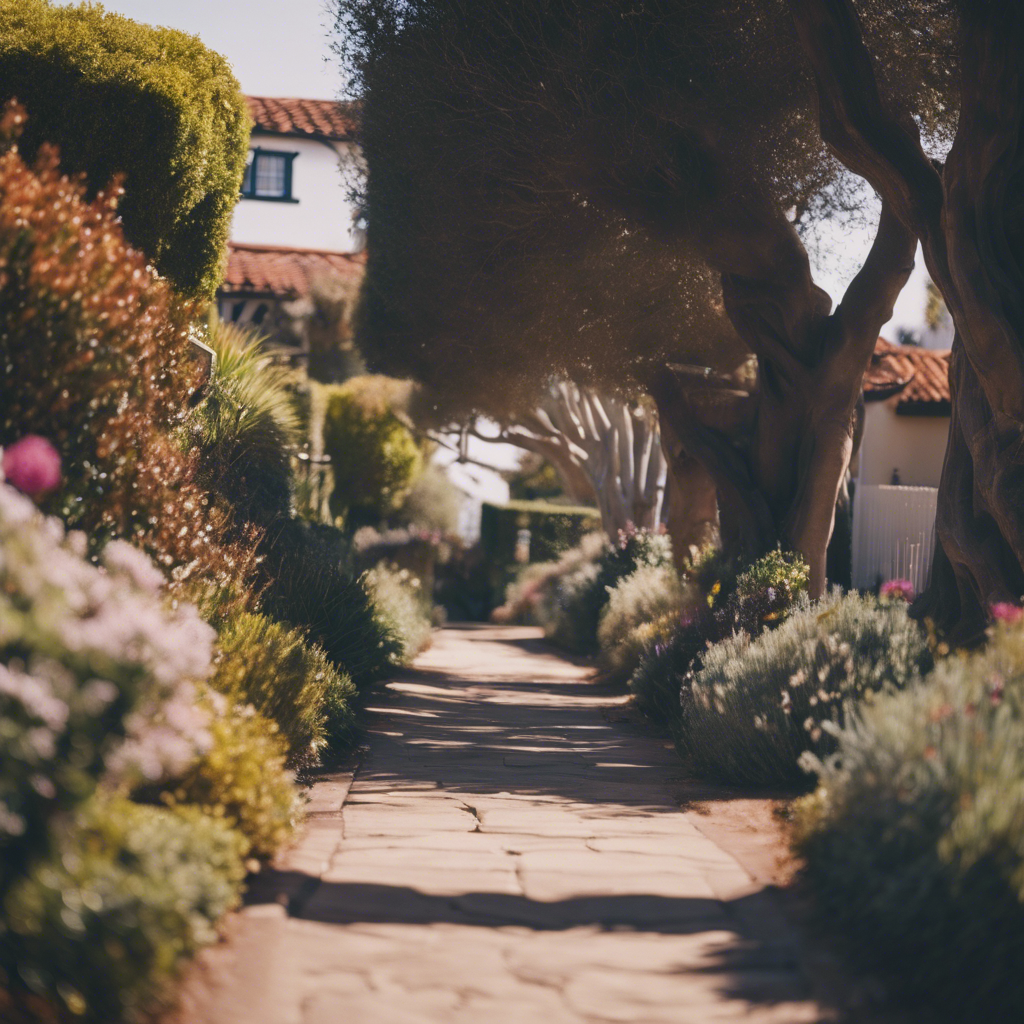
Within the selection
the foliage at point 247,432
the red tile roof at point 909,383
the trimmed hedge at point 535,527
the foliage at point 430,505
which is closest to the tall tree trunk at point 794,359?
the foliage at point 247,432

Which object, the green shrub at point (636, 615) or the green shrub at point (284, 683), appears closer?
the green shrub at point (284, 683)

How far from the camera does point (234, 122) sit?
10.2 m

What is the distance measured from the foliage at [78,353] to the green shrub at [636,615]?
777 centimetres

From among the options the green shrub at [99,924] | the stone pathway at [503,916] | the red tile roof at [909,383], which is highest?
the red tile roof at [909,383]

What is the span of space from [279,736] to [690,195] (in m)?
6.74

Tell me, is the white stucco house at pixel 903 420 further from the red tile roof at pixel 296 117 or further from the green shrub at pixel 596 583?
the red tile roof at pixel 296 117

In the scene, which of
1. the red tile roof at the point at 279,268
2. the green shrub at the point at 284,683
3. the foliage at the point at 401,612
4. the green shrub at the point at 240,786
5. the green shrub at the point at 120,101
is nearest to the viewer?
the green shrub at the point at 240,786

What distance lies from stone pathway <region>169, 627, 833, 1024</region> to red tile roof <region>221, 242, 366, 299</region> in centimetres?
2144

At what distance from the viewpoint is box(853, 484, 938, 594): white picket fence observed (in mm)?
15859

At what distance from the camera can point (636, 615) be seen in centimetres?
1545

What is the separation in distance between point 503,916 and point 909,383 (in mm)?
19172

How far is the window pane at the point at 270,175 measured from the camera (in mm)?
33625

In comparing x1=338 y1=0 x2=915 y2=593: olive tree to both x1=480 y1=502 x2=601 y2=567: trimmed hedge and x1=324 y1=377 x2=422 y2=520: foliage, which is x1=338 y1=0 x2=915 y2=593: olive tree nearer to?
x1=324 y1=377 x2=422 y2=520: foliage

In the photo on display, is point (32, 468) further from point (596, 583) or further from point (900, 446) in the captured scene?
point (900, 446)
